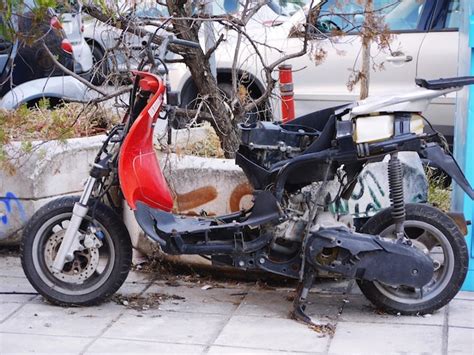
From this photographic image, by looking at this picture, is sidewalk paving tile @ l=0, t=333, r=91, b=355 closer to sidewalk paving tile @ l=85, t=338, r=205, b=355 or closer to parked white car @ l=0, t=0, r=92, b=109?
sidewalk paving tile @ l=85, t=338, r=205, b=355

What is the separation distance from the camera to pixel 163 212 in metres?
5.18

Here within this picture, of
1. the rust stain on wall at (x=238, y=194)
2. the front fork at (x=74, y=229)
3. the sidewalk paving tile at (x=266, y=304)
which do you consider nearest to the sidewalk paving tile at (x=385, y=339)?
the sidewalk paving tile at (x=266, y=304)

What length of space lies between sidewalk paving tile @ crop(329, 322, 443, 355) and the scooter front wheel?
52.1 inches

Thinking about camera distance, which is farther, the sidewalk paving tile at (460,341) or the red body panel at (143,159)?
the red body panel at (143,159)

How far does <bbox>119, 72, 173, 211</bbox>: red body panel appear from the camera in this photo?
491cm

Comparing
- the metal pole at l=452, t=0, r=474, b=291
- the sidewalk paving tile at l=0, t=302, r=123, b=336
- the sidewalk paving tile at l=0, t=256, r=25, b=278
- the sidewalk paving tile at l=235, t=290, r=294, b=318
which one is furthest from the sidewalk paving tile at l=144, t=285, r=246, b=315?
the metal pole at l=452, t=0, r=474, b=291

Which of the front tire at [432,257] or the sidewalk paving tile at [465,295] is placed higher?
the front tire at [432,257]

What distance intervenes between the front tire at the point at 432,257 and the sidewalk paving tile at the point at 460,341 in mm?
240

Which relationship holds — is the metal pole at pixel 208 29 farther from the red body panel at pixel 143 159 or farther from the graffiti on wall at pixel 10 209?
the graffiti on wall at pixel 10 209

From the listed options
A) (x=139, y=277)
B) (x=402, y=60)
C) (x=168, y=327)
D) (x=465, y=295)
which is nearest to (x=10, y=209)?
(x=139, y=277)

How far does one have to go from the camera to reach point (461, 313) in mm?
5094

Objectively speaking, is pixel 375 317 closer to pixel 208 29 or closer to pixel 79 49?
pixel 208 29

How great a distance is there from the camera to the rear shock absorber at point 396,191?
4848 millimetres

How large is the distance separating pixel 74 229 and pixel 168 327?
0.78m
